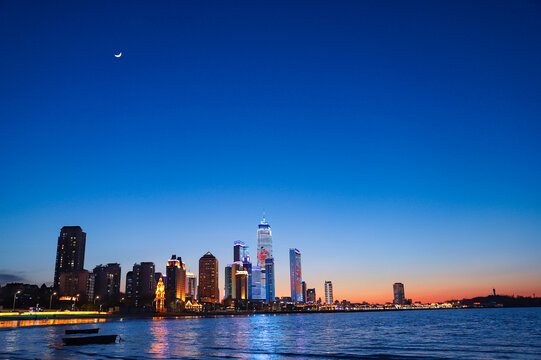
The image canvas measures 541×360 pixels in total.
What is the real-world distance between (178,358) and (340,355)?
19.2m

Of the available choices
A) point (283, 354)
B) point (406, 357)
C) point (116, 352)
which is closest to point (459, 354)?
point (406, 357)

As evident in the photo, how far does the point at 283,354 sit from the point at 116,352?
20914 millimetres

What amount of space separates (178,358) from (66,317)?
486ft

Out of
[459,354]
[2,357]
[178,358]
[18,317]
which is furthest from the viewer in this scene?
[18,317]

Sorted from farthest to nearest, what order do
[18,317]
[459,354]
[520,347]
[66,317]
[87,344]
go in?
[66,317]
[18,317]
[87,344]
[520,347]
[459,354]

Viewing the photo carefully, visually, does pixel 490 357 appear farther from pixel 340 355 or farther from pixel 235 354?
pixel 235 354

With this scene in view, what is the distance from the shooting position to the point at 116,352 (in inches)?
2077

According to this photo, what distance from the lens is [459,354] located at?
167 feet

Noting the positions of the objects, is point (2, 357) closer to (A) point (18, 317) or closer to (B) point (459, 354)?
(B) point (459, 354)

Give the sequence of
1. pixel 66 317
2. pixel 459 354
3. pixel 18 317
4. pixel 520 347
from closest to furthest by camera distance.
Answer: pixel 459 354 < pixel 520 347 < pixel 18 317 < pixel 66 317

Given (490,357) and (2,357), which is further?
(490,357)

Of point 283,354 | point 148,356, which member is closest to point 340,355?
point 283,354

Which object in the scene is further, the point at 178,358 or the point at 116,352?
the point at 116,352

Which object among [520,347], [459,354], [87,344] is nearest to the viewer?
[459,354]
